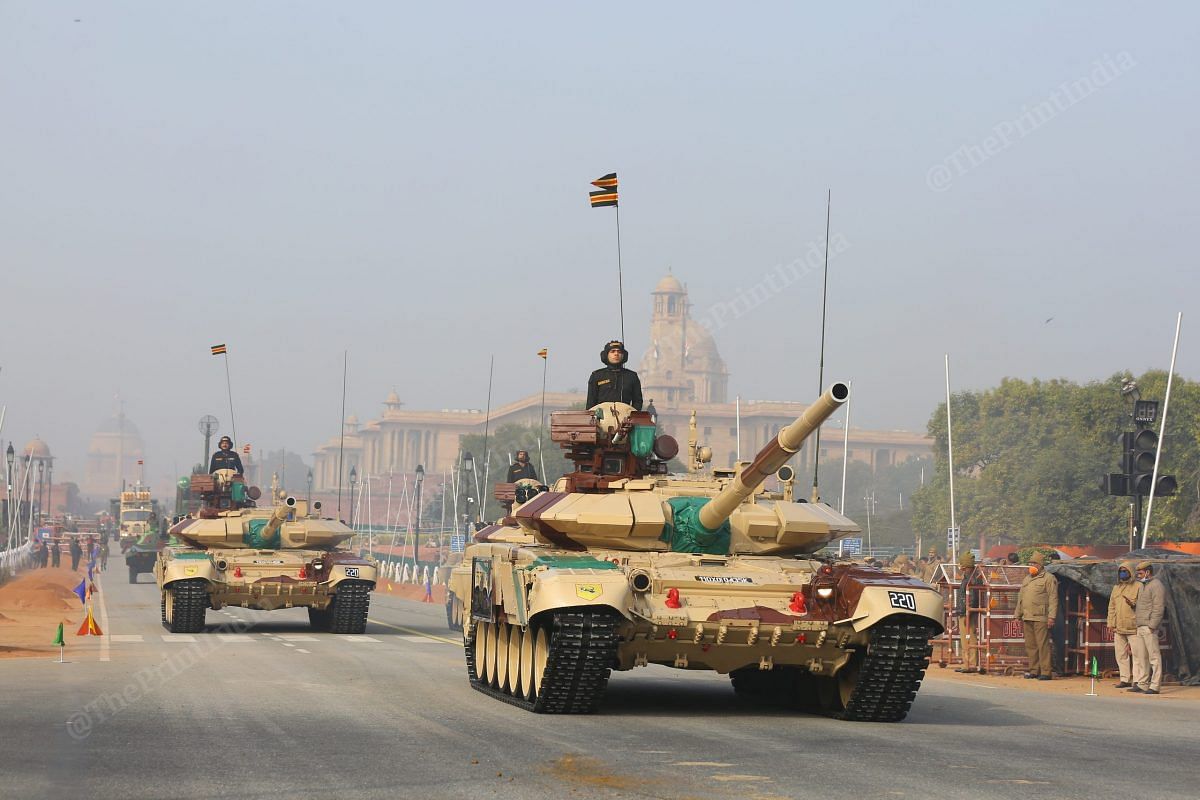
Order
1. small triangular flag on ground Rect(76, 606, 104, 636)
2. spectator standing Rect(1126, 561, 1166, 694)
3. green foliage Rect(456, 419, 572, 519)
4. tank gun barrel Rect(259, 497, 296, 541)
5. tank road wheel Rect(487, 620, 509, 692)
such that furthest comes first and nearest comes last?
green foliage Rect(456, 419, 572, 519), tank gun barrel Rect(259, 497, 296, 541), small triangular flag on ground Rect(76, 606, 104, 636), spectator standing Rect(1126, 561, 1166, 694), tank road wheel Rect(487, 620, 509, 692)

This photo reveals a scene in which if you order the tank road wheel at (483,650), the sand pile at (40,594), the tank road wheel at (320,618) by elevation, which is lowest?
the sand pile at (40,594)

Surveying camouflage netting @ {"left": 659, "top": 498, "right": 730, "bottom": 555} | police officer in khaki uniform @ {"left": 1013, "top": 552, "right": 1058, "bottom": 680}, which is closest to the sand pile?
police officer in khaki uniform @ {"left": 1013, "top": 552, "right": 1058, "bottom": 680}

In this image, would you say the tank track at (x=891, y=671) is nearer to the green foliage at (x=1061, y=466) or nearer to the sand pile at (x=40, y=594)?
the sand pile at (x=40, y=594)

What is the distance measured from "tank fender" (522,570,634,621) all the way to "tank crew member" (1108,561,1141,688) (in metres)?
9.98

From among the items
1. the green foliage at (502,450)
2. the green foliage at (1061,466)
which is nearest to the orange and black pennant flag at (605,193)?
the green foliage at (1061,466)

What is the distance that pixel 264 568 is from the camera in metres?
29.1

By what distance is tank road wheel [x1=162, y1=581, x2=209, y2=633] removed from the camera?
1129 inches

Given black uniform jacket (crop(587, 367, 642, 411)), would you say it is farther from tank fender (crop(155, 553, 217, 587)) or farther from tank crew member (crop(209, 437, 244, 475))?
tank crew member (crop(209, 437, 244, 475))

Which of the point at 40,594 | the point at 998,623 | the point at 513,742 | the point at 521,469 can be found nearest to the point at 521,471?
the point at 521,469

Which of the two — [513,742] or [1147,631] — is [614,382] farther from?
[1147,631]

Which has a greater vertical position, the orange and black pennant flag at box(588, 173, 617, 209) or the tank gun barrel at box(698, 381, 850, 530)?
the orange and black pennant flag at box(588, 173, 617, 209)

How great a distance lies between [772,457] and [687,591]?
5.05 ft

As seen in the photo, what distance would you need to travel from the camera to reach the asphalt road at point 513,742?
1050 cm

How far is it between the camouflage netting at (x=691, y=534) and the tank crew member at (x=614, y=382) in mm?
1804
